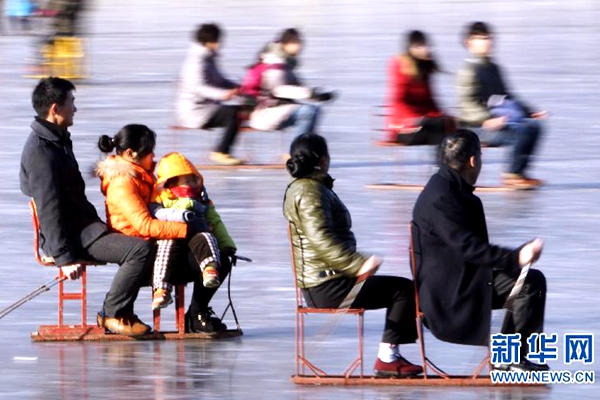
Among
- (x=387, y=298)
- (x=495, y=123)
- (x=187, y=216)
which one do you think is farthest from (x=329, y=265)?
(x=495, y=123)

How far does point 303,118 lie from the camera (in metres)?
16.4

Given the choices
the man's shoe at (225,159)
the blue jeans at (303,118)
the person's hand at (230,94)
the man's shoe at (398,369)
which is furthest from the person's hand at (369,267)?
the man's shoe at (225,159)

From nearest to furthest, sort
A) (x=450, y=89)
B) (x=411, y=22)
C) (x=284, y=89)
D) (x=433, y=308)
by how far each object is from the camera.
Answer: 1. (x=433, y=308)
2. (x=284, y=89)
3. (x=450, y=89)
4. (x=411, y=22)

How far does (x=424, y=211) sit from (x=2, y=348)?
257cm

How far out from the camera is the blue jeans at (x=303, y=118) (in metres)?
→ 16.3

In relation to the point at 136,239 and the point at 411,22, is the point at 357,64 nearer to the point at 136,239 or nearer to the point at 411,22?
the point at 411,22

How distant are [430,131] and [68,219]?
6.40 meters

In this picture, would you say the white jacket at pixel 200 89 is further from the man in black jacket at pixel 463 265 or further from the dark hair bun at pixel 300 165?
the man in black jacket at pixel 463 265

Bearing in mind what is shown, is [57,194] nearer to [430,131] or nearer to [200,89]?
[430,131]

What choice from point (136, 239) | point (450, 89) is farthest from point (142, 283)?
point (450, 89)

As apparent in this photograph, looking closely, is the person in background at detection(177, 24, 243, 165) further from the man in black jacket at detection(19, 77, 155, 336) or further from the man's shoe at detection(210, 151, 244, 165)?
the man in black jacket at detection(19, 77, 155, 336)

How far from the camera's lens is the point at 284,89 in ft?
53.2

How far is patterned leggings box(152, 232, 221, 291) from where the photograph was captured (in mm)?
9086

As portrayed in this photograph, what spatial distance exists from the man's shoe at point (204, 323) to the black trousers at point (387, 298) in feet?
3.98
